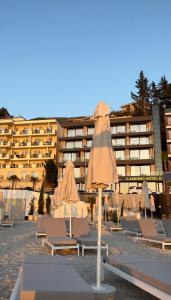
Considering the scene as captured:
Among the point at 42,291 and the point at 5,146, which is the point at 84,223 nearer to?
the point at 42,291

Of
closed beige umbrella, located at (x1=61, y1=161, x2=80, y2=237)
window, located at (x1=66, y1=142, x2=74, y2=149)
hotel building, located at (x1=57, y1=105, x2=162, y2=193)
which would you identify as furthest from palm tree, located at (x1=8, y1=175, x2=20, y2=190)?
closed beige umbrella, located at (x1=61, y1=161, x2=80, y2=237)

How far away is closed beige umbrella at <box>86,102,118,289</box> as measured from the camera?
5.18 meters

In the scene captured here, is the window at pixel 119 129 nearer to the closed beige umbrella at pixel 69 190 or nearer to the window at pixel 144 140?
the window at pixel 144 140

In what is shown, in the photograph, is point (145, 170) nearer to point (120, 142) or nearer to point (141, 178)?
point (141, 178)

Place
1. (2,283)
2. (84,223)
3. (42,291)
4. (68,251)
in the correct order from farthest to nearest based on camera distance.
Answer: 1. (84,223)
2. (68,251)
3. (2,283)
4. (42,291)

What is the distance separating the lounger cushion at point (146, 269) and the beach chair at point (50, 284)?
997mm

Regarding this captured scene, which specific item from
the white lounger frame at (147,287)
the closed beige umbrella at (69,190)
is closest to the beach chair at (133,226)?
the closed beige umbrella at (69,190)

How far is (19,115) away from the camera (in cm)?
6625

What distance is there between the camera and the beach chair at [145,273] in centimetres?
395

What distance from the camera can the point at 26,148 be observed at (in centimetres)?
5791

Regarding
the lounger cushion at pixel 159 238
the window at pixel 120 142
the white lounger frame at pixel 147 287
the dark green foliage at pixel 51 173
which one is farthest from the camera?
the window at pixel 120 142

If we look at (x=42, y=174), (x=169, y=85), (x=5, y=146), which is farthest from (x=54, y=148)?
(x=169, y=85)

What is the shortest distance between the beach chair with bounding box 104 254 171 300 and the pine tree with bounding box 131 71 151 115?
181ft

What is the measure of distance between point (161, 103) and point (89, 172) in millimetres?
56527
